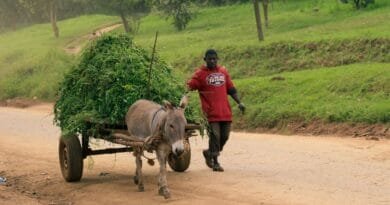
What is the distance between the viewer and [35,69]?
34125 mm

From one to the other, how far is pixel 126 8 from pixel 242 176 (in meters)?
31.6

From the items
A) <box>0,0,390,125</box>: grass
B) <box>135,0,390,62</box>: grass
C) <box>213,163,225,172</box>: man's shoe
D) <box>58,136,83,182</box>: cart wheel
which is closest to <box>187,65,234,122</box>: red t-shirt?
<box>213,163,225,172</box>: man's shoe

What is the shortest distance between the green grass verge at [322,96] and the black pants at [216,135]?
5.11m

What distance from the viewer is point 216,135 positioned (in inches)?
440

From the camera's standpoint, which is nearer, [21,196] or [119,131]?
[119,131]

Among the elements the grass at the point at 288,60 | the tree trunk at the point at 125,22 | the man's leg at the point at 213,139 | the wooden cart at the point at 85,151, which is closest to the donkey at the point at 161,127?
the wooden cart at the point at 85,151

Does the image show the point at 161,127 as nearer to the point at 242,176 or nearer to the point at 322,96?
the point at 242,176

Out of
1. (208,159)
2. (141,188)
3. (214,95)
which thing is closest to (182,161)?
(208,159)

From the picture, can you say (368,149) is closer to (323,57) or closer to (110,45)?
(110,45)

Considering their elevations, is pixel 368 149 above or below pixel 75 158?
below

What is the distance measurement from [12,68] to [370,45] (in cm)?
2032

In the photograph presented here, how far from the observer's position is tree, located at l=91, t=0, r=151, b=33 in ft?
134

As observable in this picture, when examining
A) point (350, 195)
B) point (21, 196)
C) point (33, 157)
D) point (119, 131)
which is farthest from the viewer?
point (33, 157)

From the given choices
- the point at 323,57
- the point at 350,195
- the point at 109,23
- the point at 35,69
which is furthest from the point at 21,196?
the point at 109,23
